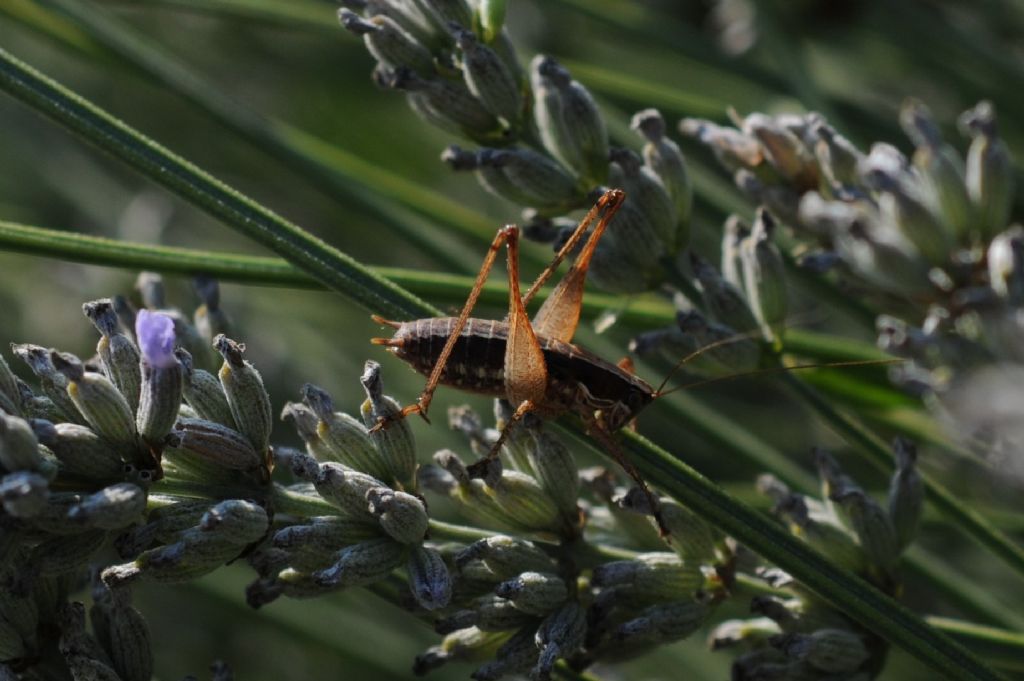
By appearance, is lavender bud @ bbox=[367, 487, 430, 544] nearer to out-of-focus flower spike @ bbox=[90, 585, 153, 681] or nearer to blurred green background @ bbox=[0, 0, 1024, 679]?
out-of-focus flower spike @ bbox=[90, 585, 153, 681]

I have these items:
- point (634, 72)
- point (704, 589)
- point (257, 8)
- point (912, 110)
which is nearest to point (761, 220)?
point (912, 110)

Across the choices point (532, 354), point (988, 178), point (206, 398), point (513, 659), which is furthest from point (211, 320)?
point (988, 178)

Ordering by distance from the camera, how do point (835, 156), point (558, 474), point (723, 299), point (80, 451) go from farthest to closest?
1. point (835, 156)
2. point (723, 299)
3. point (558, 474)
4. point (80, 451)

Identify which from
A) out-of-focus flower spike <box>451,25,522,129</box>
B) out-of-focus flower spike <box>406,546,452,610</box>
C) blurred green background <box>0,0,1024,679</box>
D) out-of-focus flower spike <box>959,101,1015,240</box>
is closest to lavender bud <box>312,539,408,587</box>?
out-of-focus flower spike <box>406,546,452,610</box>

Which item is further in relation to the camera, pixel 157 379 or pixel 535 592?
pixel 535 592

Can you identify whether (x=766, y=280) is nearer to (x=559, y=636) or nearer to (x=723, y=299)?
(x=723, y=299)

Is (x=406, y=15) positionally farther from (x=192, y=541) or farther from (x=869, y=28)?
(x=869, y=28)

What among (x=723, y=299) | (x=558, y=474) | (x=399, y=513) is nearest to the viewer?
(x=399, y=513)
